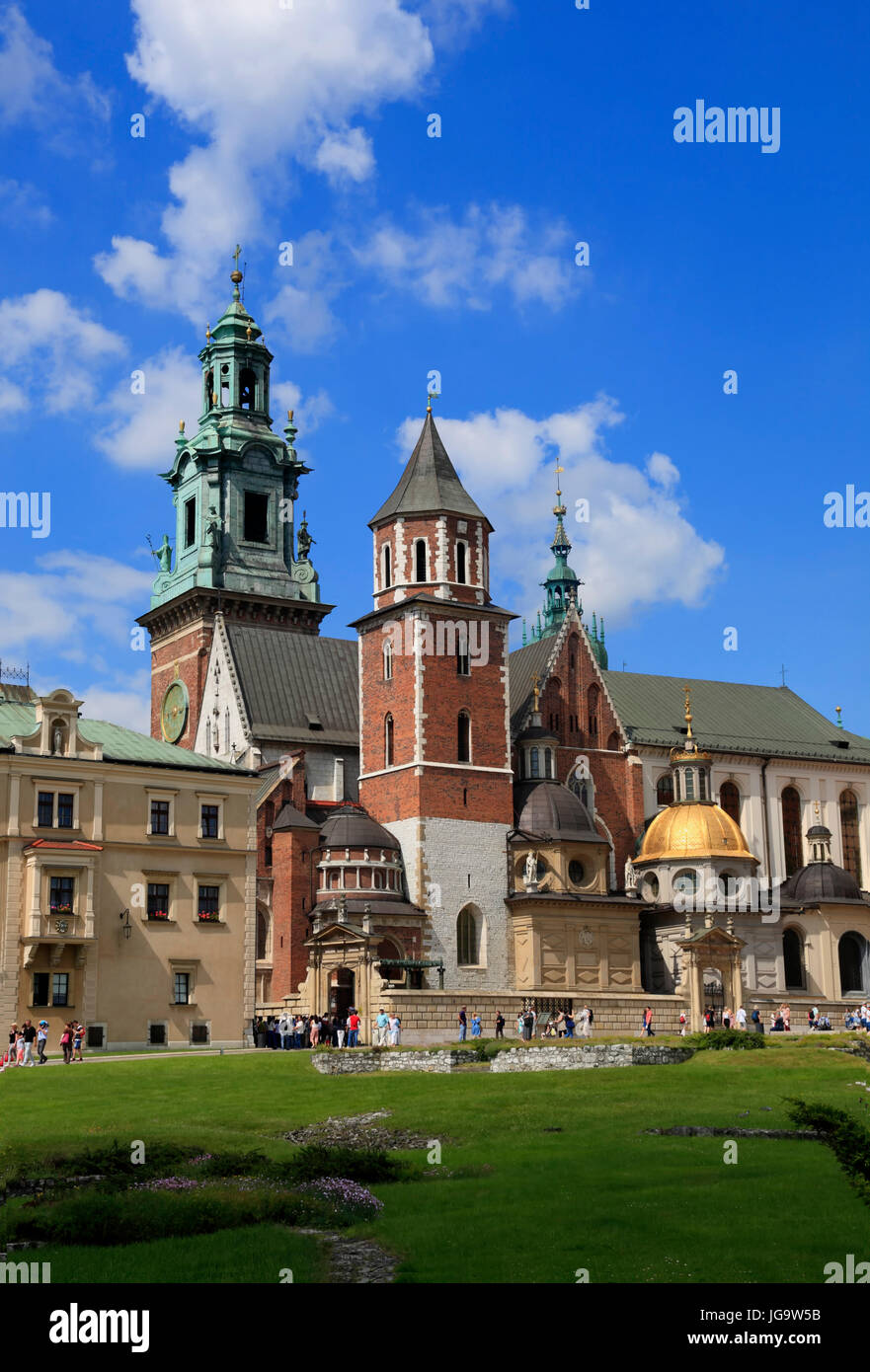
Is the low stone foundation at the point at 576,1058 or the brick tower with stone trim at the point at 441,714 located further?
the brick tower with stone trim at the point at 441,714

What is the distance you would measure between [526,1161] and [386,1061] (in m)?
18.6

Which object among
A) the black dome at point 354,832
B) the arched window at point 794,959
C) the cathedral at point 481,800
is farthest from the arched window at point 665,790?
the black dome at point 354,832

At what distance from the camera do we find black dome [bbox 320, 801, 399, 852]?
64.4 m

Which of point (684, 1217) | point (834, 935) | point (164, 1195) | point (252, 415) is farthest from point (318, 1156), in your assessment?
point (252, 415)

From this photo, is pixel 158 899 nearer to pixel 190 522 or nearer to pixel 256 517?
pixel 256 517

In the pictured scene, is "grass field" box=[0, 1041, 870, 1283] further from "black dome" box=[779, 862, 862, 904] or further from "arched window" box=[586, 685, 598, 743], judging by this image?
"arched window" box=[586, 685, 598, 743]

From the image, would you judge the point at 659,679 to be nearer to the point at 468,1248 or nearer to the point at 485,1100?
the point at 485,1100

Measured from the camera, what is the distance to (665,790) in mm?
81062

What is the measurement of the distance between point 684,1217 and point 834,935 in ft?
194

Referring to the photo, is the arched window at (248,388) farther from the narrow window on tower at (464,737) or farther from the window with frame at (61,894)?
the window with frame at (61,894)

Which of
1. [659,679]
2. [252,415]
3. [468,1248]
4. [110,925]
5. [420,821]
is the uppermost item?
[252,415]

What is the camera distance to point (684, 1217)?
1880 cm

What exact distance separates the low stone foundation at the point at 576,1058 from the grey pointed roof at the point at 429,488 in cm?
3352

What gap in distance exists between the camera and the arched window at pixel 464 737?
6819 cm
